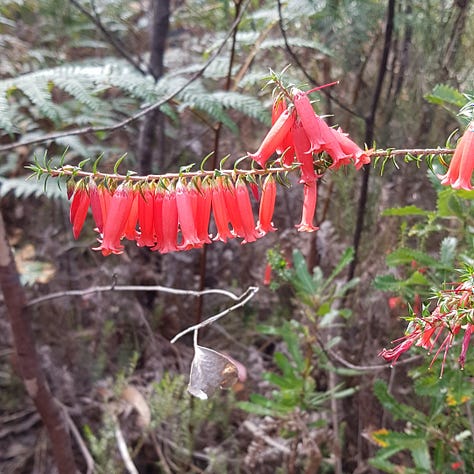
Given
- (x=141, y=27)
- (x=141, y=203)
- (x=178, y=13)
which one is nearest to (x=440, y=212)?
(x=141, y=203)

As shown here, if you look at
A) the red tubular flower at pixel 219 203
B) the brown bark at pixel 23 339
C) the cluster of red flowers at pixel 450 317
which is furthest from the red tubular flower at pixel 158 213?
the brown bark at pixel 23 339

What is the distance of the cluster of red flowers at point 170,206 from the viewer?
114 centimetres

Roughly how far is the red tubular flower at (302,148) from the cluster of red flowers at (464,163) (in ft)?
0.85

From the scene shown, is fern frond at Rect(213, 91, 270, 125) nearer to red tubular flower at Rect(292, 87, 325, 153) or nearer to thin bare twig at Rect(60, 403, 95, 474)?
red tubular flower at Rect(292, 87, 325, 153)

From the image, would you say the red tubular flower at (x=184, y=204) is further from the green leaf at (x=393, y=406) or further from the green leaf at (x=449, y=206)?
the green leaf at (x=393, y=406)

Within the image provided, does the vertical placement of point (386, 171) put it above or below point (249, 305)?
above

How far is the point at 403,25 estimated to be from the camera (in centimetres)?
228

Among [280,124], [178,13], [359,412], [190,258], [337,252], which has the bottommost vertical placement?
[359,412]

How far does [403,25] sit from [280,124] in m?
1.52

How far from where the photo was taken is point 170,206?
1.16 metres

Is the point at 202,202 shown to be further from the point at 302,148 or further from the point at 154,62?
the point at 154,62

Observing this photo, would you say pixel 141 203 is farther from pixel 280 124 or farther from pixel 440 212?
pixel 440 212

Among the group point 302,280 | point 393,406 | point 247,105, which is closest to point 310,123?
point 247,105

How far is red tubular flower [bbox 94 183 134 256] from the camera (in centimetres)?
113
